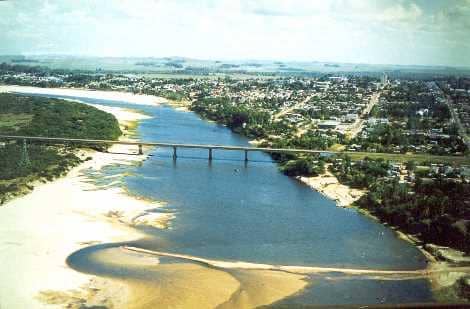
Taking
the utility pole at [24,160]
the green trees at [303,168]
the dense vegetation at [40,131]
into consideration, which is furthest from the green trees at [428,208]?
the utility pole at [24,160]

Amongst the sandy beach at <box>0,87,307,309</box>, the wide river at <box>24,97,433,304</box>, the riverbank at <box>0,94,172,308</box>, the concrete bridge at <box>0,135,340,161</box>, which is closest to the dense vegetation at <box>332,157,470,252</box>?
the wide river at <box>24,97,433,304</box>

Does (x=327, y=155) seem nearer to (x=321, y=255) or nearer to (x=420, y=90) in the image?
(x=420, y=90)

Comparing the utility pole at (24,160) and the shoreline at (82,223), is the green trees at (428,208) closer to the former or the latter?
the shoreline at (82,223)

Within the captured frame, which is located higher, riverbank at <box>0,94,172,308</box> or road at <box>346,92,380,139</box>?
Answer: road at <box>346,92,380,139</box>

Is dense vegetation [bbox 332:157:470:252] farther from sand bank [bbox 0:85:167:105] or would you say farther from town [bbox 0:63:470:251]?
sand bank [bbox 0:85:167:105]

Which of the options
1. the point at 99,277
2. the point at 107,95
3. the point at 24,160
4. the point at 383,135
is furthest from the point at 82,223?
the point at 107,95

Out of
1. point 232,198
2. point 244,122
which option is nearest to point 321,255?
point 232,198
